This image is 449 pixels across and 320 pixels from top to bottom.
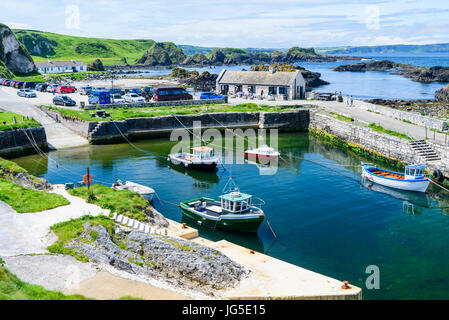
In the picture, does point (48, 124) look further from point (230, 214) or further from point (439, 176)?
point (439, 176)

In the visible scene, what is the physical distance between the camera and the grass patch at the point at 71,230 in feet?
54.6

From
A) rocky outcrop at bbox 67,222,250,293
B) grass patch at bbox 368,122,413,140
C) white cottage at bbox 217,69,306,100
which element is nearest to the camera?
rocky outcrop at bbox 67,222,250,293

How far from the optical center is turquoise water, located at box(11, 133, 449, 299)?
2122cm

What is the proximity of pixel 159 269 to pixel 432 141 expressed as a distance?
3028 cm

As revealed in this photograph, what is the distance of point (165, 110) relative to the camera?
56.4m

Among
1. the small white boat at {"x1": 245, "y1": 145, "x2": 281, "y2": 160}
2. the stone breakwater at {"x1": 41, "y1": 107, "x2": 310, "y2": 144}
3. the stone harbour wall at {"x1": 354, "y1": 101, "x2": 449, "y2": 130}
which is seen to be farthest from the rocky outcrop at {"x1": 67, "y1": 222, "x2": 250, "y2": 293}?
the stone harbour wall at {"x1": 354, "y1": 101, "x2": 449, "y2": 130}

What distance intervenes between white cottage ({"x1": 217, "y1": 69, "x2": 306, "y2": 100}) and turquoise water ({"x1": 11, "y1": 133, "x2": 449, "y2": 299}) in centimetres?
2056

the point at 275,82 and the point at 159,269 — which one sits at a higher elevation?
the point at 275,82

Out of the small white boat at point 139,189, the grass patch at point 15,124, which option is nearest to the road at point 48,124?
the grass patch at point 15,124

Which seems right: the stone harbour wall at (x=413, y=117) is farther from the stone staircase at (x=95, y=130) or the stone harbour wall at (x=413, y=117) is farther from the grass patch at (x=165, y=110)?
the stone staircase at (x=95, y=130)

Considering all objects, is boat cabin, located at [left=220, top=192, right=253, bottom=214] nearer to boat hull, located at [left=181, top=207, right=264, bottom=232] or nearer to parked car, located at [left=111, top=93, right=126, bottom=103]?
boat hull, located at [left=181, top=207, right=264, bottom=232]
